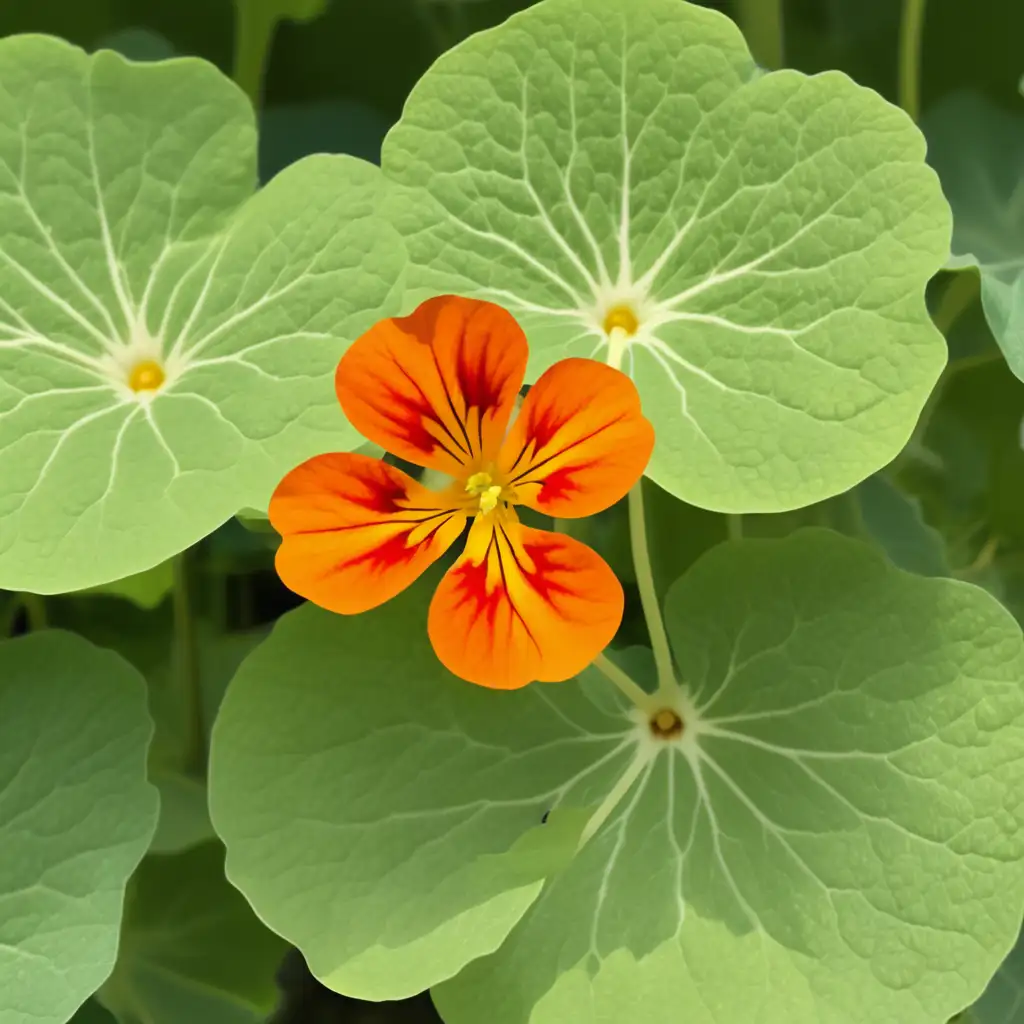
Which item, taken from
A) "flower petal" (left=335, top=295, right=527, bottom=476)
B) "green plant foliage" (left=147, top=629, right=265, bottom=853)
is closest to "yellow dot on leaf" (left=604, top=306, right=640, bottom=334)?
"flower petal" (left=335, top=295, right=527, bottom=476)

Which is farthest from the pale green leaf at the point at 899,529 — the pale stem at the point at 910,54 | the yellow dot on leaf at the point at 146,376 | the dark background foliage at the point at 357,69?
the yellow dot on leaf at the point at 146,376

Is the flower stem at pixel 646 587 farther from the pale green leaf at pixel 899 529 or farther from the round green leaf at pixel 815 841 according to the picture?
the pale green leaf at pixel 899 529

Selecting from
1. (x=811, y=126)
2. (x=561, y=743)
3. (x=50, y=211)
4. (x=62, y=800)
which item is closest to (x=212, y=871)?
(x=62, y=800)

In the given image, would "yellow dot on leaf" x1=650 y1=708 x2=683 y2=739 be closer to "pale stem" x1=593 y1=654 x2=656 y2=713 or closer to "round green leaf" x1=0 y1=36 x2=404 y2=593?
"pale stem" x1=593 y1=654 x2=656 y2=713

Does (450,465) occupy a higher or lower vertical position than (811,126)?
lower

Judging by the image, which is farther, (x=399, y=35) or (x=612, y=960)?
(x=399, y=35)

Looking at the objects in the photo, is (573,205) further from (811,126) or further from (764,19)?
(764,19)
